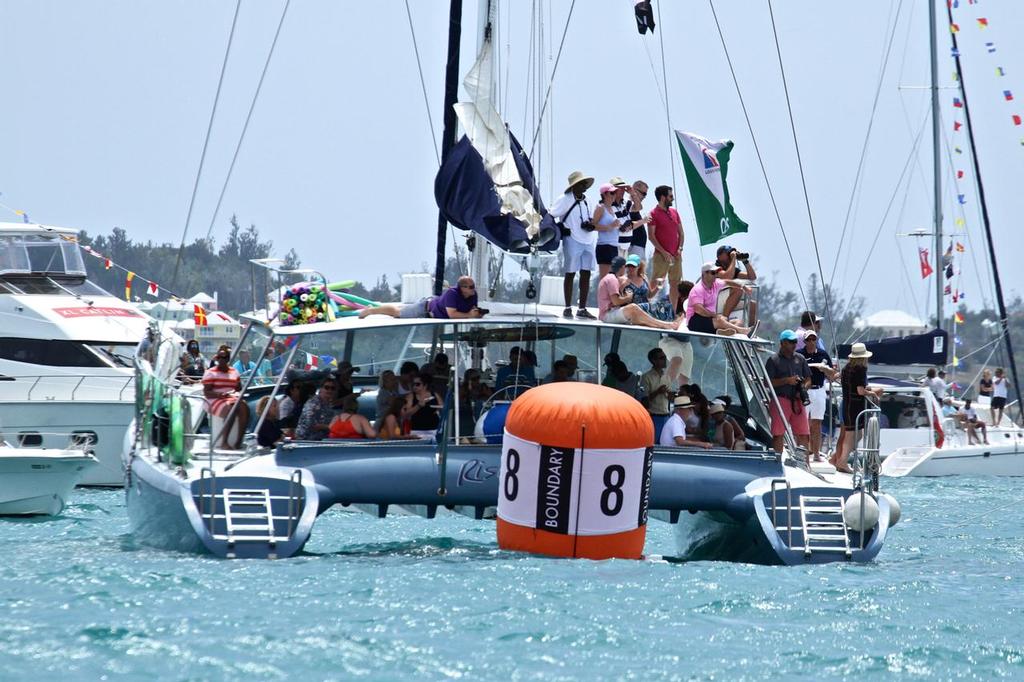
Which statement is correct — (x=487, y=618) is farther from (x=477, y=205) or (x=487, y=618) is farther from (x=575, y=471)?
(x=477, y=205)

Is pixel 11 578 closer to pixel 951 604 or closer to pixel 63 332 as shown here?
pixel 951 604

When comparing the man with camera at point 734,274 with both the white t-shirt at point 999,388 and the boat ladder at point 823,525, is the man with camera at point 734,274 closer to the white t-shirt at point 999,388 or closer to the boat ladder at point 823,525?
the boat ladder at point 823,525

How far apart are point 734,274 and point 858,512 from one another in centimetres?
279

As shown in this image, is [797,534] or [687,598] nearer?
[687,598]

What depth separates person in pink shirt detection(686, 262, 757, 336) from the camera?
40.2ft

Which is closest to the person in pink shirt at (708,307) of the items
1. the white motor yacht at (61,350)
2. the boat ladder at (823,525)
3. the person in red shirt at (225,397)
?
the boat ladder at (823,525)

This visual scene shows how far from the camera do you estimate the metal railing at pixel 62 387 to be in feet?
68.9

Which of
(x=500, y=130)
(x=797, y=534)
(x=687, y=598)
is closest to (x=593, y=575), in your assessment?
(x=687, y=598)

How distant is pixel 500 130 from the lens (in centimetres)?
1342

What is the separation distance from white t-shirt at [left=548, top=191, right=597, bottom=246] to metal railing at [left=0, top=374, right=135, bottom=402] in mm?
9539

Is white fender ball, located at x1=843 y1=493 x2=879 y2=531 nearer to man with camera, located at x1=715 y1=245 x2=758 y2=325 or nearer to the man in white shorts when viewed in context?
man with camera, located at x1=715 y1=245 x2=758 y2=325

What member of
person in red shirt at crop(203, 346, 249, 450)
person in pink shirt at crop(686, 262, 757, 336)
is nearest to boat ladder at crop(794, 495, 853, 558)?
person in pink shirt at crop(686, 262, 757, 336)

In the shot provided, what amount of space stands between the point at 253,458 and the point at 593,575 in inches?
113

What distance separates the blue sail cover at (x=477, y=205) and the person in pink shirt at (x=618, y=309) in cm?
105
